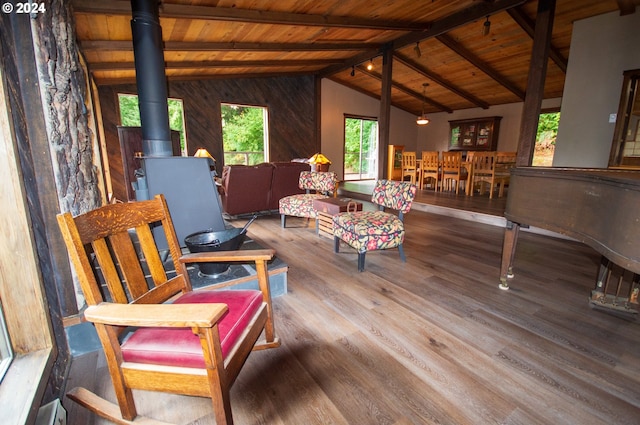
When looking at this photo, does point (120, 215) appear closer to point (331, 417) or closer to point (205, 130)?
point (331, 417)

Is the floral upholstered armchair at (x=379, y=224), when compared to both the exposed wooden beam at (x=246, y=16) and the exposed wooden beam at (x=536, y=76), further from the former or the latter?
the exposed wooden beam at (x=246, y=16)

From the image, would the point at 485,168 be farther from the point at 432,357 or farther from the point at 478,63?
the point at 432,357

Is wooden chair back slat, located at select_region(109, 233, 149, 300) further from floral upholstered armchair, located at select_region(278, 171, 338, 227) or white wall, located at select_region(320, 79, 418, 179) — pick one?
white wall, located at select_region(320, 79, 418, 179)

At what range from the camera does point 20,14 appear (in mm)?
1178

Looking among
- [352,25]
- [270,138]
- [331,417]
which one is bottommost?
[331,417]

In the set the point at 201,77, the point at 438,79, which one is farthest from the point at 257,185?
the point at 438,79

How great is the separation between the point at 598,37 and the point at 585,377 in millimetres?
5075

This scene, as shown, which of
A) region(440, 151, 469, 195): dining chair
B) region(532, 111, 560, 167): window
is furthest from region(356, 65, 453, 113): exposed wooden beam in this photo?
region(440, 151, 469, 195): dining chair

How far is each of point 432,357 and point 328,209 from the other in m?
2.13

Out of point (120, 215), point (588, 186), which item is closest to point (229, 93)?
point (120, 215)

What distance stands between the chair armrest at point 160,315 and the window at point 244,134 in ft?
22.2

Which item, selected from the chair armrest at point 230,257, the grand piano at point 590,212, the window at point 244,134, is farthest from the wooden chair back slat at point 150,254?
the window at point 244,134

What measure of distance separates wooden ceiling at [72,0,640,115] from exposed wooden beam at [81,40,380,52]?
0.01 metres

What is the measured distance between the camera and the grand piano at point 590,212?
119 cm
